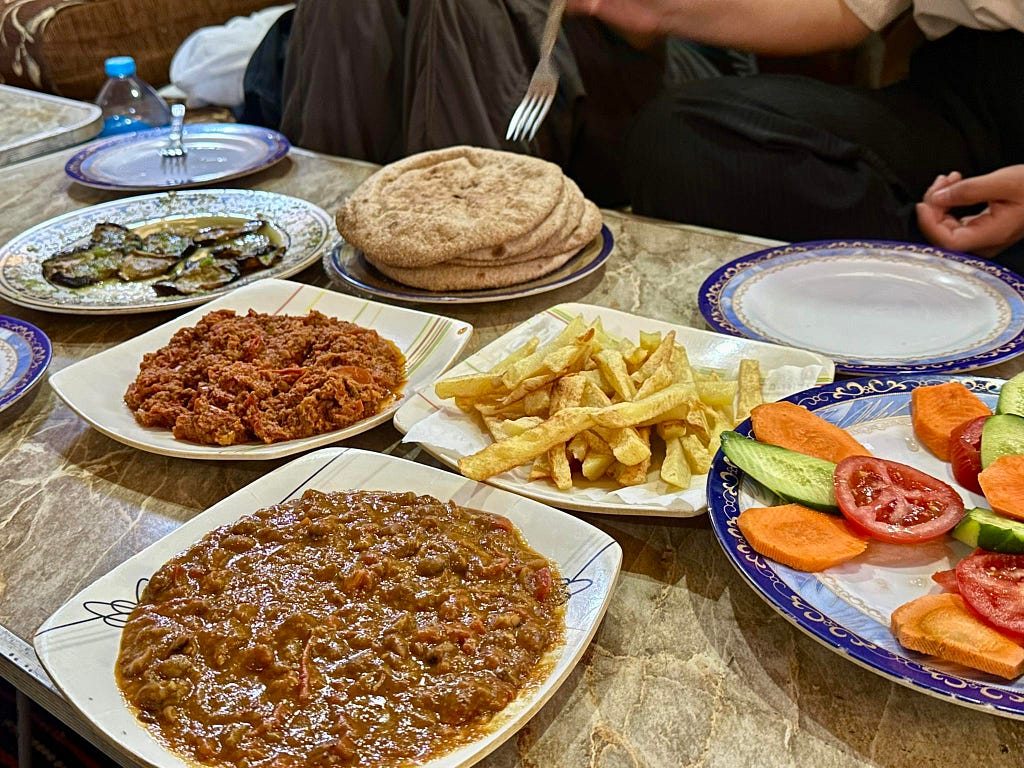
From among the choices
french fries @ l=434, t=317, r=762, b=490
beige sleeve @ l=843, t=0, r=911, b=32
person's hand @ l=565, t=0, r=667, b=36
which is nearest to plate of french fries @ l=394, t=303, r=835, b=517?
french fries @ l=434, t=317, r=762, b=490

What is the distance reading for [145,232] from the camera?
2518mm

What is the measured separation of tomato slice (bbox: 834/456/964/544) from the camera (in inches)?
45.5

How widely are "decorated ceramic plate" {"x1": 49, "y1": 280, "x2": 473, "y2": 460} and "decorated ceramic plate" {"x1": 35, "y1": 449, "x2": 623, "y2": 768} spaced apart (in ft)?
0.45

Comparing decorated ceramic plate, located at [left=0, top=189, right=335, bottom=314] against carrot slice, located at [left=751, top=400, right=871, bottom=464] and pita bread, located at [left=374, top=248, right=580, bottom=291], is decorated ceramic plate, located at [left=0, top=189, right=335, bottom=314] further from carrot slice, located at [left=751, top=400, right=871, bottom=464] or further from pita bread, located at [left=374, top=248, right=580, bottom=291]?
carrot slice, located at [left=751, top=400, right=871, bottom=464]

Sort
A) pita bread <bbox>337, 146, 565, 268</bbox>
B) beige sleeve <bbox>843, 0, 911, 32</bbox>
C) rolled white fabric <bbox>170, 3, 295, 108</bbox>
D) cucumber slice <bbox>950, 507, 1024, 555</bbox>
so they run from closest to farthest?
1. cucumber slice <bbox>950, 507, 1024, 555</bbox>
2. pita bread <bbox>337, 146, 565, 268</bbox>
3. beige sleeve <bbox>843, 0, 911, 32</bbox>
4. rolled white fabric <bbox>170, 3, 295, 108</bbox>

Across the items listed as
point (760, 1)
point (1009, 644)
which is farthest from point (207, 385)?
point (760, 1)

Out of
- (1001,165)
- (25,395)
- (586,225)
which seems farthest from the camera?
(1001,165)

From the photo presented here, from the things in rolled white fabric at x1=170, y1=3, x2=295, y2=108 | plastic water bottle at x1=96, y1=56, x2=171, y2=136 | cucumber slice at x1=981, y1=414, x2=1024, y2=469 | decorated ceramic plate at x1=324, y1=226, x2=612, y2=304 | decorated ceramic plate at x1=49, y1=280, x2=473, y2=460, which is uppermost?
cucumber slice at x1=981, y1=414, x2=1024, y2=469

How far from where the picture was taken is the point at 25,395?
1.81m

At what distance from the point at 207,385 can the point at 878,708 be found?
121cm

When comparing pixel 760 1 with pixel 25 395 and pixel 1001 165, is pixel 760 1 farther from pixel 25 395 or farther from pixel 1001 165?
pixel 25 395

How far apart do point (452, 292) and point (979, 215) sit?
4.57ft

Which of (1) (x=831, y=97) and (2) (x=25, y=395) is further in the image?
(1) (x=831, y=97)

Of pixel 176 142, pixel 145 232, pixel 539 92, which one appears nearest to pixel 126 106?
pixel 176 142
